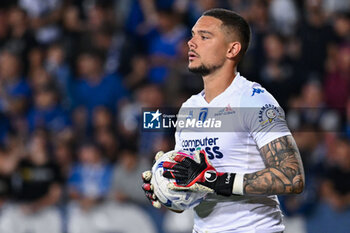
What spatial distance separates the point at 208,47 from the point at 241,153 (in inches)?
26.8

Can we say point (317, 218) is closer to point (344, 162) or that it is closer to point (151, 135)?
point (344, 162)

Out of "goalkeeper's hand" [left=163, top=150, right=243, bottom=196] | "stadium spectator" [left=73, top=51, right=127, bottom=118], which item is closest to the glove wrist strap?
"goalkeeper's hand" [left=163, top=150, right=243, bottom=196]

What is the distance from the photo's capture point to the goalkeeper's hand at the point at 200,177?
123 inches

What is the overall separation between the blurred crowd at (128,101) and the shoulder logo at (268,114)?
315cm

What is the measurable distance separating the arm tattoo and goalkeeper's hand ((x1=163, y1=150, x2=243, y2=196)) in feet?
0.26

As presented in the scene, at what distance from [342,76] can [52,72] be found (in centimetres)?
461

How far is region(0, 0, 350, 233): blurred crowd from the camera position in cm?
678

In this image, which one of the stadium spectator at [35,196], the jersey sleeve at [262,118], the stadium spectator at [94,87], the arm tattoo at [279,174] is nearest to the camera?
the arm tattoo at [279,174]

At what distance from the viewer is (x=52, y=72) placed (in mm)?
9648

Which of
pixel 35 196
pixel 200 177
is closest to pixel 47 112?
pixel 35 196

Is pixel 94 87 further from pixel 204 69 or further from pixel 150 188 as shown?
pixel 150 188

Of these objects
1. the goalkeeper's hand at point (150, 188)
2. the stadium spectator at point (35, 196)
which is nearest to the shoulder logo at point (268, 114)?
the goalkeeper's hand at point (150, 188)

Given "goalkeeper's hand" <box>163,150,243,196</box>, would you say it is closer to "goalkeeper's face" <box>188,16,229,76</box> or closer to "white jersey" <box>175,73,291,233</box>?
"white jersey" <box>175,73,291,233</box>

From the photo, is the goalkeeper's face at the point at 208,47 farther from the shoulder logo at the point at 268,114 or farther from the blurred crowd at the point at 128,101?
the blurred crowd at the point at 128,101
